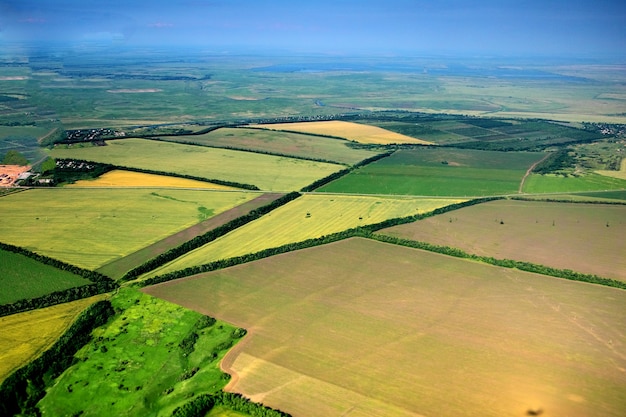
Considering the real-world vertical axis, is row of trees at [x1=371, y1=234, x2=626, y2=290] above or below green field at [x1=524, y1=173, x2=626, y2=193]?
below

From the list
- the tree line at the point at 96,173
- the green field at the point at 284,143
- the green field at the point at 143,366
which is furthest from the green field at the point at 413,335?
the green field at the point at 284,143

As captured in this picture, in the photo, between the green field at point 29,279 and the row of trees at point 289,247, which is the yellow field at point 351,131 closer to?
the row of trees at point 289,247

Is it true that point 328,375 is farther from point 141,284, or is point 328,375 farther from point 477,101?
point 477,101

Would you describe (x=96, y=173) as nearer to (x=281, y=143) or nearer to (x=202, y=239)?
(x=202, y=239)

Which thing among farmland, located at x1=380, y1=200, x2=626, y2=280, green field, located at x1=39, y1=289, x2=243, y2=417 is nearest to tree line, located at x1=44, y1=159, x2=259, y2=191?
farmland, located at x1=380, y1=200, x2=626, y2=280

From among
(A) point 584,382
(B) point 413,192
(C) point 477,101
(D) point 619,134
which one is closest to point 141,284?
(A) point 584,382

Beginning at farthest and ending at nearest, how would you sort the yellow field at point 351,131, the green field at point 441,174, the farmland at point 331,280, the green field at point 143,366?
the yellow field at point 351,131 < the green field at point 441,174 < the farmland at point 331,280 < the green field at point 143,366

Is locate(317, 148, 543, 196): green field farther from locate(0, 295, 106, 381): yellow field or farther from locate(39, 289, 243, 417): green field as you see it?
locate(0, 295, 106, 381): yellow field
